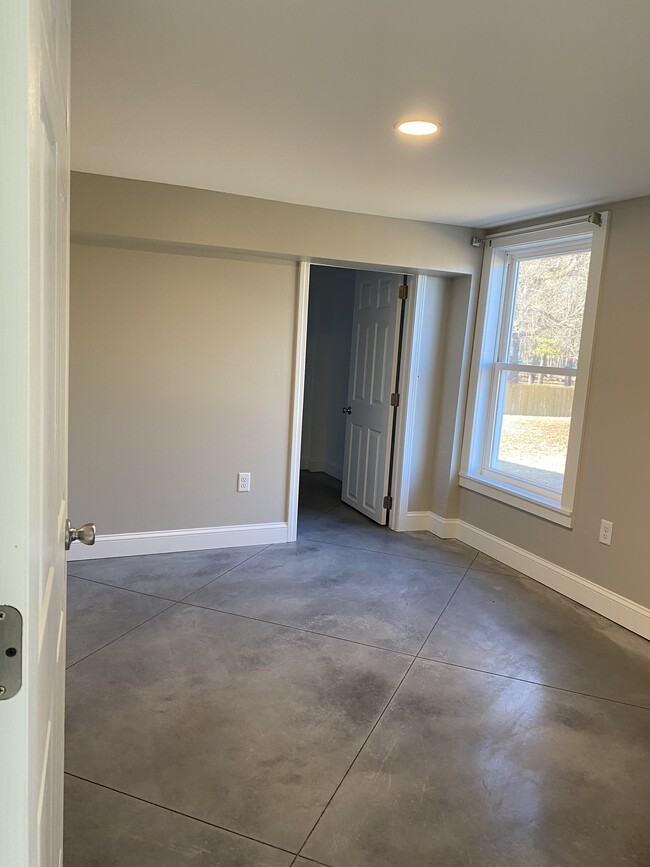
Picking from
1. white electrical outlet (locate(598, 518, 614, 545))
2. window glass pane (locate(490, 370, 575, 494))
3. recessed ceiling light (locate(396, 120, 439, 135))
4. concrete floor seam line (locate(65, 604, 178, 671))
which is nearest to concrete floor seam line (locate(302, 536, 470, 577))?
window glass pane (locate(490, 370, 575, 494))

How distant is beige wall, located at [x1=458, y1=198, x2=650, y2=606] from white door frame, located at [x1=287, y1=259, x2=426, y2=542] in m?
1.39

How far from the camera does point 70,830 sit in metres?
1.81

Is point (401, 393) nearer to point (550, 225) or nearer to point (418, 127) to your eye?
point (550, 225)

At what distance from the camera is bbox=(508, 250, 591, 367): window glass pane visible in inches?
149

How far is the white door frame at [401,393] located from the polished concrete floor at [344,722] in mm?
799

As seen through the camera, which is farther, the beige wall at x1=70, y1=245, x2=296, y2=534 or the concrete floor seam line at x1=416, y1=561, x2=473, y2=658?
the beige wall at x1=70, y1=245, x2=296, y2=534

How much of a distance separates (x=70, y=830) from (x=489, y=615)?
2.31 meters

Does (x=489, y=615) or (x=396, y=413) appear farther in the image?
(x=396, y=413)

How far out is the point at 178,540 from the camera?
4.09 metres

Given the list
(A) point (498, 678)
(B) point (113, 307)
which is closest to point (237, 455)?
(B) point (113, 307)

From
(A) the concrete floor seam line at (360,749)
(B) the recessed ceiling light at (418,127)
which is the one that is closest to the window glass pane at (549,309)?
(B) the recessed ceiling light at (418,127)

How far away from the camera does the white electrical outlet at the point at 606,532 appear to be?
344 centimetres

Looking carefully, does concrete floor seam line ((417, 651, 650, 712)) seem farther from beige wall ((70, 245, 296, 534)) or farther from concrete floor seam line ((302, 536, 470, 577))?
beige wall ((70, 245, 296, 534))

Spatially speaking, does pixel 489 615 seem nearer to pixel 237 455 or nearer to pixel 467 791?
pixel 467 791
